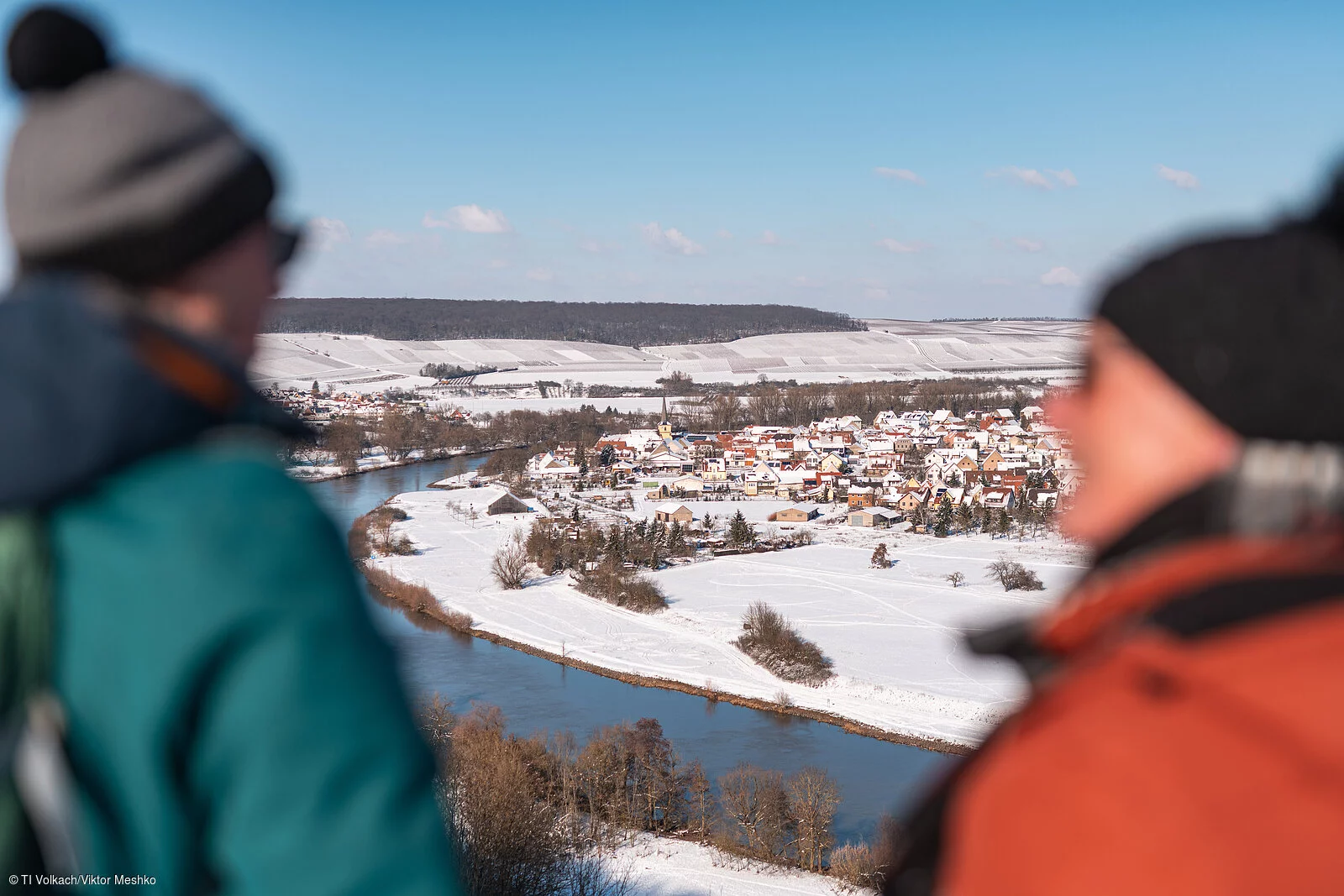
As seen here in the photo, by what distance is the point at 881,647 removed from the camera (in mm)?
8523

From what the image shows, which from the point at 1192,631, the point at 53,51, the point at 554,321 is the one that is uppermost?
the point at 53,51

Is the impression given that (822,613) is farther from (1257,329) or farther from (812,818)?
(1257,329)

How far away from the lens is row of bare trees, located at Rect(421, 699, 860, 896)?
182 inches

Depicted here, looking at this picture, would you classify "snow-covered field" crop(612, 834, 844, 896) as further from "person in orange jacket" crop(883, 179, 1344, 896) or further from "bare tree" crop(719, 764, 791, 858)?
"person in orange jacket" crop(883, 179, 1344, 896)

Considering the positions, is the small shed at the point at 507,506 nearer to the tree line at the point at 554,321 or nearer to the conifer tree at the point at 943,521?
the conifer tree at the point at 943,521

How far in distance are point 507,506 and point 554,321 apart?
3808 centimetres

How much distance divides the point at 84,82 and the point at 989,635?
13.4 inches

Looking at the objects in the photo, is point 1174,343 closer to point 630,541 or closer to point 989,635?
point 989,635

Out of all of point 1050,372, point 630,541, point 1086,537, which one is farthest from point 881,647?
point 1050,372

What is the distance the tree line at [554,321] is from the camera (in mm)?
46750

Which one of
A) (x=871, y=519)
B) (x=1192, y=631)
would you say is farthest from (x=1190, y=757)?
(x=871, y=519)

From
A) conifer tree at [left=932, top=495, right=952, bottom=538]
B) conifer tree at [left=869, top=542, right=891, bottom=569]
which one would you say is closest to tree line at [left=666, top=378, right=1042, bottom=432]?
conifer tree at [left=932, top=495, right=952, bottom=538]

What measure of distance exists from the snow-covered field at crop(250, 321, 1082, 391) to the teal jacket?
3112 centimetres

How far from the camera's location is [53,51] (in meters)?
0.34
